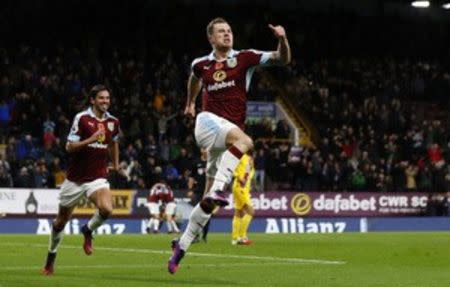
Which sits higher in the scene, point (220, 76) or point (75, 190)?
point (220, 76)

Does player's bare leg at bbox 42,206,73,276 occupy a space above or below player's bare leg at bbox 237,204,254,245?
above

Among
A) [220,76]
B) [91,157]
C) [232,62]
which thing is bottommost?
[91,157]

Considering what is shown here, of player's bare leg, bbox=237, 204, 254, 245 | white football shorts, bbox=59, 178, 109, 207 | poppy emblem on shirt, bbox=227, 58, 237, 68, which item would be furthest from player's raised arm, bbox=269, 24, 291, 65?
player's bare leg, bbox=237, 204, 254, 245

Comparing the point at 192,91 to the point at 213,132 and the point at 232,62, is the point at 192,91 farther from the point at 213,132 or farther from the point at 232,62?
the point at 213,132

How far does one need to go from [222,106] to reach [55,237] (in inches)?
115

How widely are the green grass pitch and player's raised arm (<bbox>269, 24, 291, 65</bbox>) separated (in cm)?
252

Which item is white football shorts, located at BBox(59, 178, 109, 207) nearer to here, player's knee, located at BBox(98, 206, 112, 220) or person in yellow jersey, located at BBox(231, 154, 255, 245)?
player's knee, located at BBox(98, 206, 112, 220)

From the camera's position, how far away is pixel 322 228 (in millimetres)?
38094

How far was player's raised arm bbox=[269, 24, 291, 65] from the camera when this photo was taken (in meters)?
12.2

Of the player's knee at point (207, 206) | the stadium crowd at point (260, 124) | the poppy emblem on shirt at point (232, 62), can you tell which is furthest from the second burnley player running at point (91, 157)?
the stadium crowd at point (260, 124)

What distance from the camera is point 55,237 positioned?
1429cm

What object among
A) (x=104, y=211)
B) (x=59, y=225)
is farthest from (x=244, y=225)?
(x=59, y=225)

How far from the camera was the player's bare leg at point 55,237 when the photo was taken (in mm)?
14015

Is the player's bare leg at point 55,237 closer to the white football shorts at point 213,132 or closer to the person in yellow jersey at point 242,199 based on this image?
the white football shorts at point 213,132
